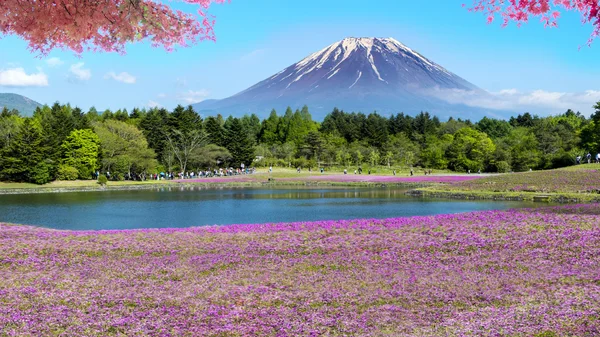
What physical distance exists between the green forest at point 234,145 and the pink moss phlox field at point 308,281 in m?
47.0

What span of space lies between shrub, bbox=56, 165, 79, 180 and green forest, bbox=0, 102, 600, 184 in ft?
0.38

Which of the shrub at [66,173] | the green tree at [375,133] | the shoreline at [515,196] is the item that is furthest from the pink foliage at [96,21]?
the green tree at [375,133]

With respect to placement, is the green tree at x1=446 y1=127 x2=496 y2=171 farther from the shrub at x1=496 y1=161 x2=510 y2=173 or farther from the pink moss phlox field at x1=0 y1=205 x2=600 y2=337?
the pink moss phlox field at x1=0 y1=205 x2=600 y2=337

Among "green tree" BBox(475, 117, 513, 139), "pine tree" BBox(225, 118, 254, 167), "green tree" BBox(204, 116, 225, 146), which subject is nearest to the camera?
"pine tree" BBox(225, 118, 254, 167)

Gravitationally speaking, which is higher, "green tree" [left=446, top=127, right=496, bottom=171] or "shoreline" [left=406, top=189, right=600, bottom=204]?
"green tree" [left=446, top=127, right=496, bottom=171]

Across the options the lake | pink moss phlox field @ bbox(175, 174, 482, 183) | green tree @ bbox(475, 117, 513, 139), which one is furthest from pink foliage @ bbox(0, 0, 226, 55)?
green tree @ bbox(475, 117, 513, 139)

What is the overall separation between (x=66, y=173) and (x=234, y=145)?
30.4m

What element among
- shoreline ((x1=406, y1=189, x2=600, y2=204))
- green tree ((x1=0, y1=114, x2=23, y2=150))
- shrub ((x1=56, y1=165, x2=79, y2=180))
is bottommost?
shoreline ((x1=406, y1=189, x2=600, y2=204))

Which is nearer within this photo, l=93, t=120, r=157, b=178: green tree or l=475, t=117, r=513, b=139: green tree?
l=93, t=120, r=157, b=178: green tree

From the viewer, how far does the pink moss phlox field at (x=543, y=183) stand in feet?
117

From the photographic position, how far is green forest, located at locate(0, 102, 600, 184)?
193 feet

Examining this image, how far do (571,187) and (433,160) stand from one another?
166 feet

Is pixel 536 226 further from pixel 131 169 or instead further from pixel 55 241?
pixel 131 169

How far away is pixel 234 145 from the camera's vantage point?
83125mm
